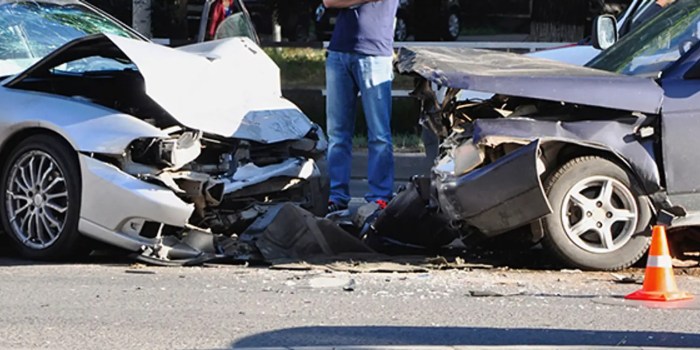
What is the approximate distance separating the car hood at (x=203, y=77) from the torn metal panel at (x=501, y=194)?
Answer: 167 cm

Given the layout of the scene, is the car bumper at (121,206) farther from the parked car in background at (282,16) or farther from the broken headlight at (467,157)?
the parked car in background at (282,16)

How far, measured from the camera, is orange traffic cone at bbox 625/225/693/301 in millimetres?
6686

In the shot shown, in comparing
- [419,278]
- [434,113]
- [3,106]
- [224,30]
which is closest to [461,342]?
[419,278]

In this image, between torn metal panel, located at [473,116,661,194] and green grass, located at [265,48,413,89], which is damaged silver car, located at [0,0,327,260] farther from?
green grass, located at [265,48,413,89]

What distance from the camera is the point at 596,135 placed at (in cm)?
742

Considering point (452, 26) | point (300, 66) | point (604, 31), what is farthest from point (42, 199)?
point (452, 26)

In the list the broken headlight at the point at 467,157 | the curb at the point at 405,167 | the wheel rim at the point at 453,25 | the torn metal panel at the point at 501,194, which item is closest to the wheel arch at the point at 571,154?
the torn metal panel at the point at 501,194

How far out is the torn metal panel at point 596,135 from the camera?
7344 mm

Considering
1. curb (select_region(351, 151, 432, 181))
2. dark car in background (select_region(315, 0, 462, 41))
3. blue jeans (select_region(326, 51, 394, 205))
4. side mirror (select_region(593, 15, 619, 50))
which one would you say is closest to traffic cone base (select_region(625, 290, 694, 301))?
blue jeans (select_region(326, 51, 394, 205))

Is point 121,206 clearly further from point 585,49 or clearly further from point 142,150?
point 585,49

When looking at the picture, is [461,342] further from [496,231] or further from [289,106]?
[289,106]

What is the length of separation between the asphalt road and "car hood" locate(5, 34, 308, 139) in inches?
39.0

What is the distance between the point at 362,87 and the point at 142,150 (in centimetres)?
218

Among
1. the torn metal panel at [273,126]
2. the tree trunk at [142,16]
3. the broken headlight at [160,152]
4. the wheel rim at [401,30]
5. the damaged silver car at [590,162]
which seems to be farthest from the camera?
the wheel rim at [401,30]
